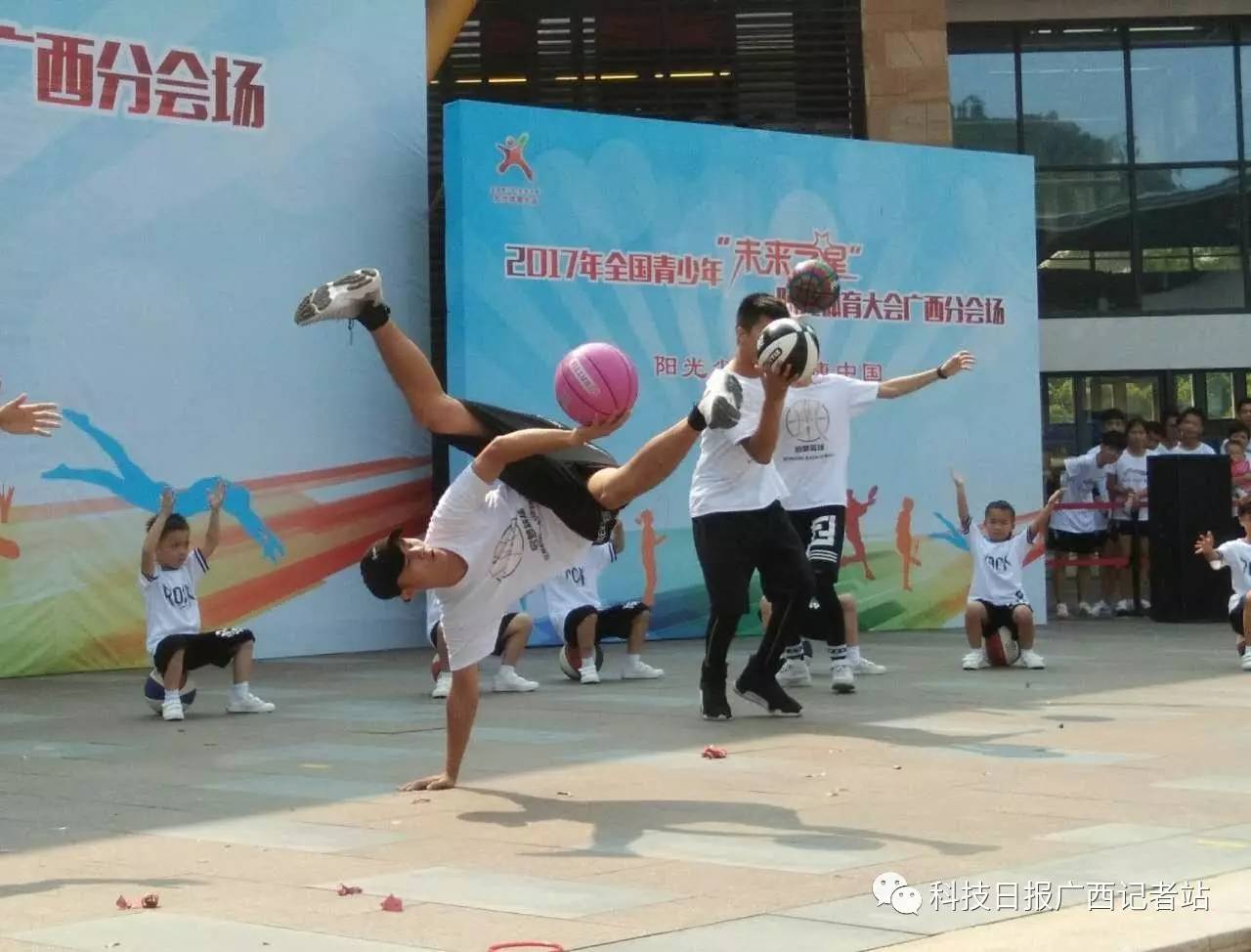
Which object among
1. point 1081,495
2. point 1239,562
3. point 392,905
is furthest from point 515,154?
point 392,905

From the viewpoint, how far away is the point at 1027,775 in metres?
8.36

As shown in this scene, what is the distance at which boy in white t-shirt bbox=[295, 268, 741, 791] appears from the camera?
7594 millimetres

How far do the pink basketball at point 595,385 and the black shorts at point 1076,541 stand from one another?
40.3 feet

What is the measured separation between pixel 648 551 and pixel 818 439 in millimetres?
4818

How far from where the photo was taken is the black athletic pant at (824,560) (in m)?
11.8

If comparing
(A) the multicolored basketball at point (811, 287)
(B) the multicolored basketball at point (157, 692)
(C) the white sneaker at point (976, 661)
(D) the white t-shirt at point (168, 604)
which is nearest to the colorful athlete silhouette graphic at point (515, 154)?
(A) the multicolored basketball at point (811, 287)

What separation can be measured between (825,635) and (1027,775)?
12.0 feet

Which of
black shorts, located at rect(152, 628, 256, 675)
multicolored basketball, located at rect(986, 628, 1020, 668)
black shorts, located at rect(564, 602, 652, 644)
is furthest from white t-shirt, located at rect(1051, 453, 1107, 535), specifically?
black shorts, located at rect(152, 628, 256, 675)

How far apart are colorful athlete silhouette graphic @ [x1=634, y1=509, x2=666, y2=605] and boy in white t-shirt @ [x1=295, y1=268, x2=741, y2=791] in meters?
8.15

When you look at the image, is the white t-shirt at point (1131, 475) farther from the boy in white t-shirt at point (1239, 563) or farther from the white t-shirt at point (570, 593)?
the white t-shirt at point (570, 593)

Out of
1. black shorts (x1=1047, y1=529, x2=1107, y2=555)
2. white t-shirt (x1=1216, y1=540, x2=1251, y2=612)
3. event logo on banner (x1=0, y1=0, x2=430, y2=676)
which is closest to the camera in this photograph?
white t-shirt (x1=1216, y1=540, x2=1251, y2=612)

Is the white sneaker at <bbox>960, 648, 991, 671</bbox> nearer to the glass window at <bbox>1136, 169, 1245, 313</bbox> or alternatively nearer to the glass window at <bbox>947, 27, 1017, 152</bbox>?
the glass window at <bbox>947, 27, 1017, 152</bbox>

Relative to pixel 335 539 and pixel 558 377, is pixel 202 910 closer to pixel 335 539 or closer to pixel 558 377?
pixel 558 377

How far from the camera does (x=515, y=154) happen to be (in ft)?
52.4
